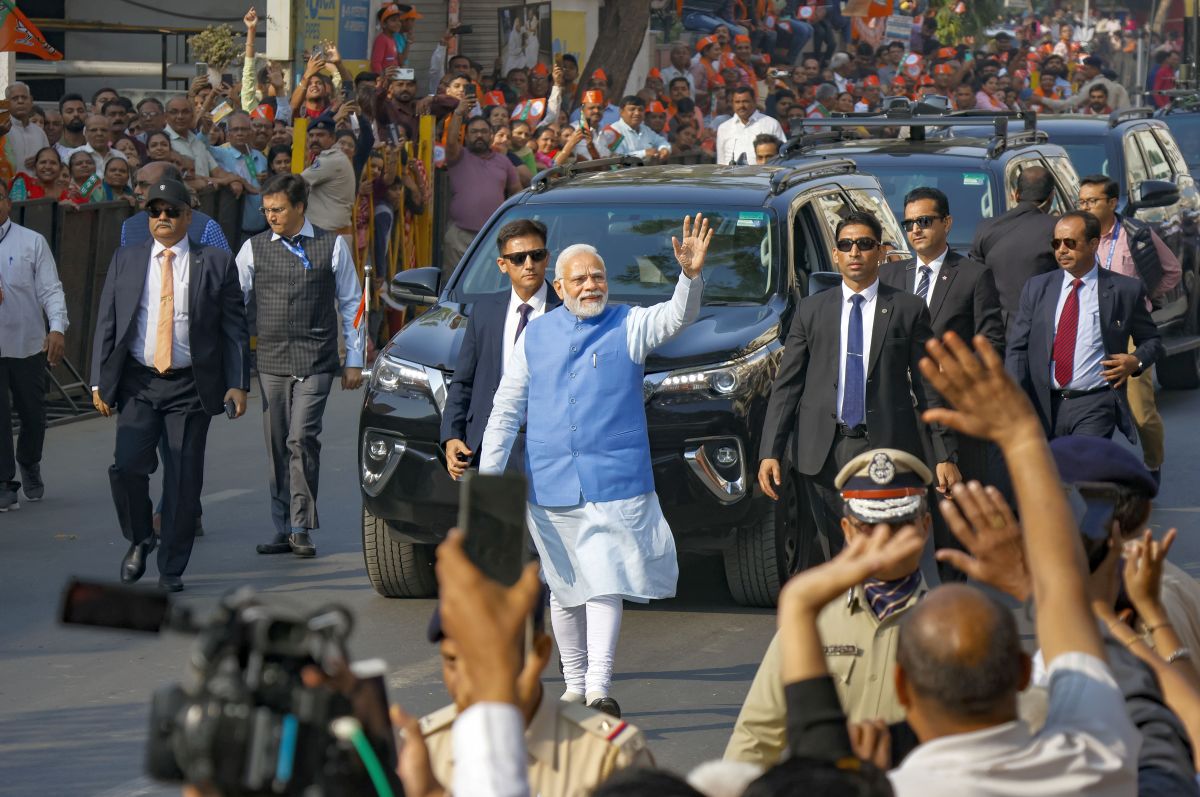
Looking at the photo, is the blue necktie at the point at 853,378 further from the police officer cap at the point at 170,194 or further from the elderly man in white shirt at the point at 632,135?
the elderly man in white shirt at the point at 632,135

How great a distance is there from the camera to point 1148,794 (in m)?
3.40

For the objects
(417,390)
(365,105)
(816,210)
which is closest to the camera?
(417,390)

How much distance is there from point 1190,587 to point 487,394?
159 inches

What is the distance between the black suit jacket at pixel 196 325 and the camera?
9.65 metres

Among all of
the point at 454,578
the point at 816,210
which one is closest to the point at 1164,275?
the point at 816,210

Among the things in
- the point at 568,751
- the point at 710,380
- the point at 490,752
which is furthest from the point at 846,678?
the point at 710,380

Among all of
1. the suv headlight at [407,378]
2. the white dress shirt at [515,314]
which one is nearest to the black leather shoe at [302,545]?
the suv headlight at [407,378]

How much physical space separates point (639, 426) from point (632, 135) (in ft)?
48.8

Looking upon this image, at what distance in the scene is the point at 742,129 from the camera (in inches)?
821

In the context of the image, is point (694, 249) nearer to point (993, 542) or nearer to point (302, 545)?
point (302, 545)

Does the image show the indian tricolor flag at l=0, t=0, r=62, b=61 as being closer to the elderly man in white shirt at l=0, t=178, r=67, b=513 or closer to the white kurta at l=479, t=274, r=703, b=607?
the elderly man in white shirt at l=0, t=178, r=67, b=513

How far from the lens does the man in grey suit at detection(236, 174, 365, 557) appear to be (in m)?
10.2

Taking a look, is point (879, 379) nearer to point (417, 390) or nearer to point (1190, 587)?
point (417, 390)

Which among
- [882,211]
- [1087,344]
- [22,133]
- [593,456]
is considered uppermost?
[22,133]
